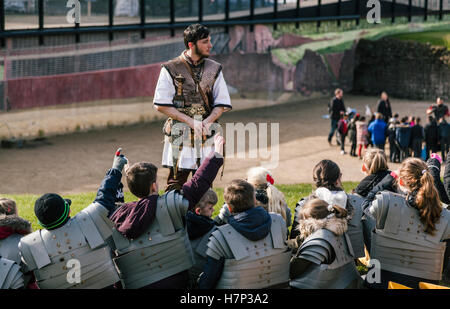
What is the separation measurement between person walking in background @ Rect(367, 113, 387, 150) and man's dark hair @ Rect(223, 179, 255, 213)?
10.5m

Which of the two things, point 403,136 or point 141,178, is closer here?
point 141,178

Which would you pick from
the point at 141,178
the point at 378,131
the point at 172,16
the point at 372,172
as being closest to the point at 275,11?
the point at 172,16

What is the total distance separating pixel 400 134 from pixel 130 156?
5.89 meters

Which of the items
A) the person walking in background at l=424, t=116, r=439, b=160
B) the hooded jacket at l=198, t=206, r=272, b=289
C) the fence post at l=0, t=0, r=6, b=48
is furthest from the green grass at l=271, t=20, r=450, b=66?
the hooded jacket at l=198, t=206, r=272, b=289

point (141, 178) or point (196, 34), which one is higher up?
point (196, 34)

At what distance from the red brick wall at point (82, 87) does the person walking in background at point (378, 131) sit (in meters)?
6.80

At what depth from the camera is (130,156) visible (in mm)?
15258

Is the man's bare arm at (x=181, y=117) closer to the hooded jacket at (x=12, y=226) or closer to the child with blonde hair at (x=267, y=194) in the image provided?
the child with blonde hair at (x=267, y=194)

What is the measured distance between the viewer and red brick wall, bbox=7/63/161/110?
16.2 meters

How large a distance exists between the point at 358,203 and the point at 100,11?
42.0ft

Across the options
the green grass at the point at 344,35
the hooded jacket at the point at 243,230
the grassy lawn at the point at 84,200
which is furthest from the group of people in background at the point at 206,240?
the green grass at the point at 344,35

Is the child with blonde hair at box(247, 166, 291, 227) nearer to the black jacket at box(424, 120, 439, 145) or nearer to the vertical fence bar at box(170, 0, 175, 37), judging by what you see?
the black jacket at box(424, 120, 439, 145)

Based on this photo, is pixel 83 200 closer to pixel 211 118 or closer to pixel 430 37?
pixel 211 118

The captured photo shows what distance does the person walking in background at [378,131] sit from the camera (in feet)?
48.7
